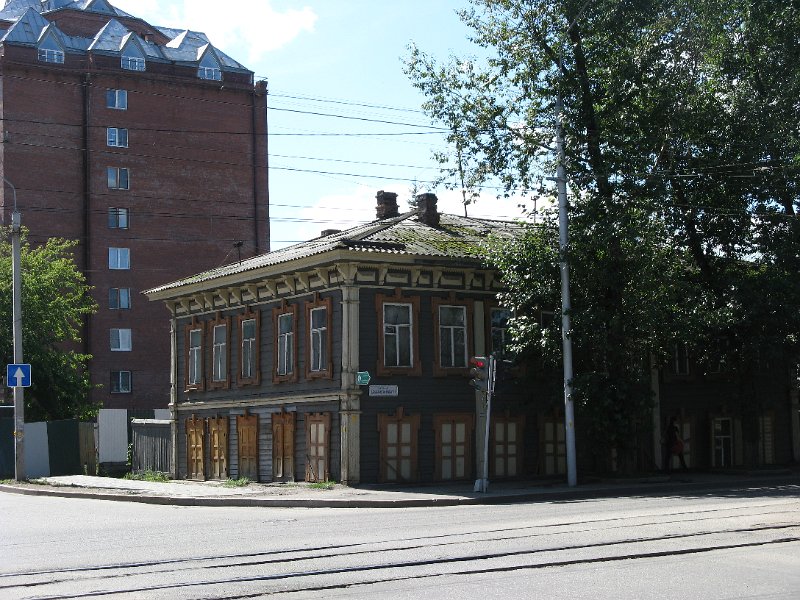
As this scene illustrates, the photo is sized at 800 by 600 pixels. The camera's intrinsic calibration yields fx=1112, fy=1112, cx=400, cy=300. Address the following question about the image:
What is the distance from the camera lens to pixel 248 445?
32.2 metres

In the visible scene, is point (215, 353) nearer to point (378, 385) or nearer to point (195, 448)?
point (195, 448)

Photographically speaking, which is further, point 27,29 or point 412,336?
point 27,29

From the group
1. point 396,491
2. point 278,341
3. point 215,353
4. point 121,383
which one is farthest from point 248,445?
point 121,383

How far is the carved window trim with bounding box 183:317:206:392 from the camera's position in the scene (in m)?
34.9

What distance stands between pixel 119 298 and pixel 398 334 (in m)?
41.1

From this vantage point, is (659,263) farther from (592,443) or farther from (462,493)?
(462,493)

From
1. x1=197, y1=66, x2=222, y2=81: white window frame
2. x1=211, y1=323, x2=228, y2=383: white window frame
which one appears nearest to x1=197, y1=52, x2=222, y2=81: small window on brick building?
x1=197, y1=66, x2=222, y2=81: white window frame

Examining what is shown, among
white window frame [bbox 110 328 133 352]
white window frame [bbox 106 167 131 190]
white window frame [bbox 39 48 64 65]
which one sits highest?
white window frame [bbox 39 48 64 65]

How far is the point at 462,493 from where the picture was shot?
24.5 metres

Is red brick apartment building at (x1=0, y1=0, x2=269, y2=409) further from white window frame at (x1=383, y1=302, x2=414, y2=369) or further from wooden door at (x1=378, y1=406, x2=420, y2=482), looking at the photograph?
wooden door at (x1=378, y1=406, x2=420, y2=482)

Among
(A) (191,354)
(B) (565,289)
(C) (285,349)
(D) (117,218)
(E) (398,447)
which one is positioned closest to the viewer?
(B) (565,289)

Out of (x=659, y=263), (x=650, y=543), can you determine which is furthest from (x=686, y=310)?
(x=650, y=543)

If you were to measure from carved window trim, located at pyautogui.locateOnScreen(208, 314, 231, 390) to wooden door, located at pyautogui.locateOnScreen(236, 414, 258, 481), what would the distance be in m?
1.43

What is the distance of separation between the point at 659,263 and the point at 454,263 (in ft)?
17.1
